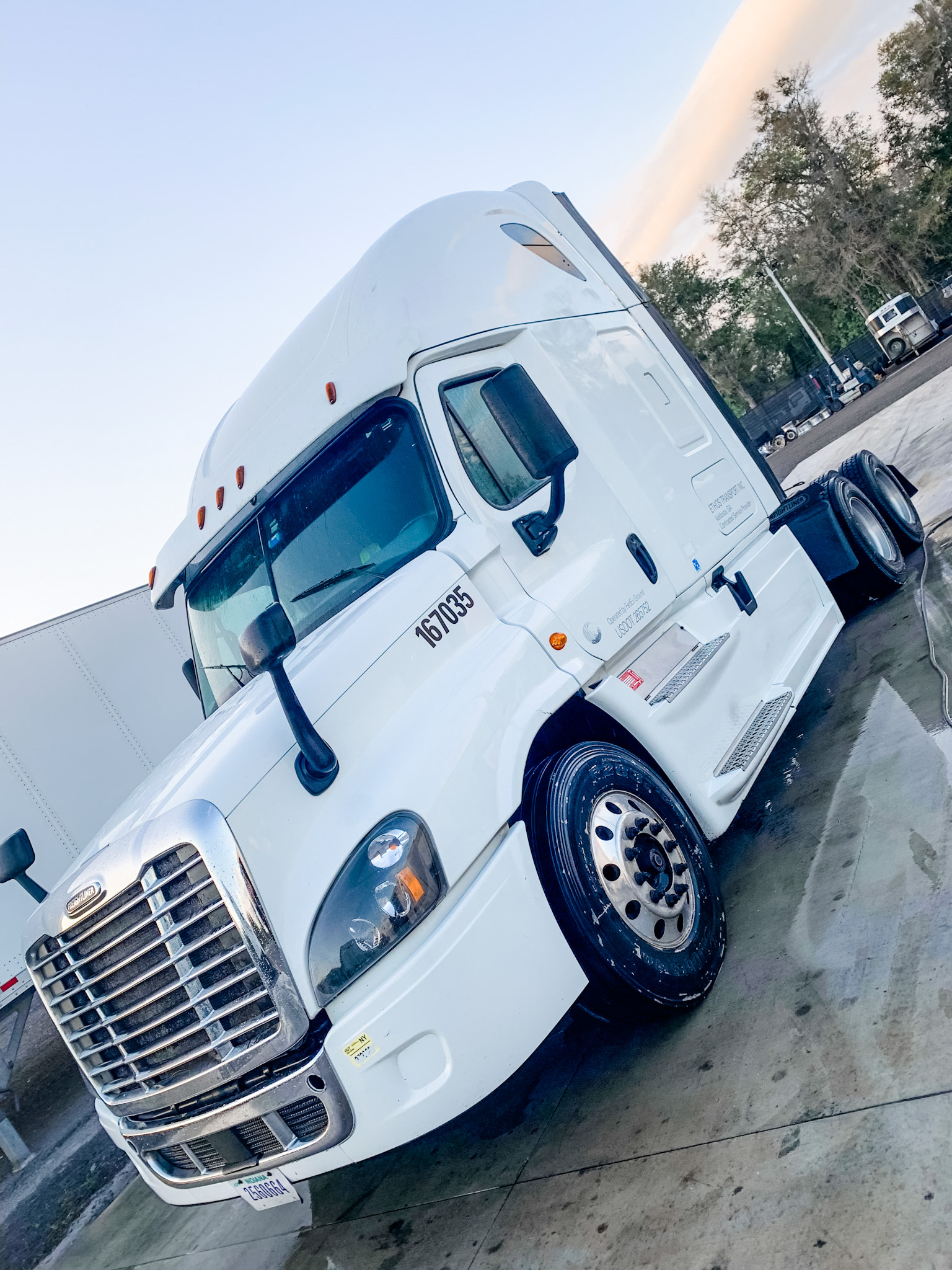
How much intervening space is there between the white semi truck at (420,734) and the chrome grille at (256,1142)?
0.05 ft

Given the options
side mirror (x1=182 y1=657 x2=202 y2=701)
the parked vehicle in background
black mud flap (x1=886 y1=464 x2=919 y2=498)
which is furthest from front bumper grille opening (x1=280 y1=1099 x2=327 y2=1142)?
the parked vehicle in background

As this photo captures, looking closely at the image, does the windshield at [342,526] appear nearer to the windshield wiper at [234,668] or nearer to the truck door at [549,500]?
the windshield wiper at [234,668]

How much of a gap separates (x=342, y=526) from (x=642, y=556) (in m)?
1.47

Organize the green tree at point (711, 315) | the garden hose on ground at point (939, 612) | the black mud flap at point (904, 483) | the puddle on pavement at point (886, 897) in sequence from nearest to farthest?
the puddle on pavement at point (886, 897), the garden hose on ground at point (939, 612), the black mud flap at point (904, 483), the green tree at point (711, 315)

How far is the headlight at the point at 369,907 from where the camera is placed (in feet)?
10.2

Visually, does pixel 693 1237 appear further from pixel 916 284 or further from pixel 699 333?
pixel 699 333

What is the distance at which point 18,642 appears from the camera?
9195mm

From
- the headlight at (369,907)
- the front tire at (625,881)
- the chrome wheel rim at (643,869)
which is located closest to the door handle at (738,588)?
the front tire at (625,881)

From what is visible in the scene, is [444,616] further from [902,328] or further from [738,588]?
[902,328]

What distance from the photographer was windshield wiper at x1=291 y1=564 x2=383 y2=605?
409 cm

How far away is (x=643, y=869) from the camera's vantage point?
3.88 m

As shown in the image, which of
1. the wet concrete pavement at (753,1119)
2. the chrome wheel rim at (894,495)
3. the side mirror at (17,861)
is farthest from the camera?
the chrome wheel rim at (894,495)

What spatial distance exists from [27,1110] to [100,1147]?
8.94ft

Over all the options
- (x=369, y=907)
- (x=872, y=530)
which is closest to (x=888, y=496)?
(x=872, y=530)
